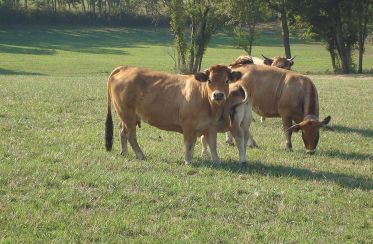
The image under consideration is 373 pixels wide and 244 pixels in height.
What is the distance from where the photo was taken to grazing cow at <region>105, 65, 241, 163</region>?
36.5 feet

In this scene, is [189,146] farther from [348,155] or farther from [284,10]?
[284,10]

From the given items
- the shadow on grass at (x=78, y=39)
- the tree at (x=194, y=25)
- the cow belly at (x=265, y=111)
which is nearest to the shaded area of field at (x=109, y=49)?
the shadow on grass at (x=78, y=39)

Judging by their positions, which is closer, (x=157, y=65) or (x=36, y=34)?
(x=157, y=65)

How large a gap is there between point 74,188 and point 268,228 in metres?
2.95

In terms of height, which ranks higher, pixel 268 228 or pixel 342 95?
pixel 268 228

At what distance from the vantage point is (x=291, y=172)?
1079 cm

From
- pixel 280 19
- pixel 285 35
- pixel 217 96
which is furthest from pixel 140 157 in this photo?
pixel 280 19

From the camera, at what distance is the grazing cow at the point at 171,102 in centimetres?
1112

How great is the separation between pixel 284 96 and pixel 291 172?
3985 millimetres

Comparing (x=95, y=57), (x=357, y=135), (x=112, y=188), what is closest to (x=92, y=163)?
(x=112, y=188)

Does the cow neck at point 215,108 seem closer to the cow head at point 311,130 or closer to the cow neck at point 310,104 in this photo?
the cow head at point 311,130

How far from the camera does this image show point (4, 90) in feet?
76.2

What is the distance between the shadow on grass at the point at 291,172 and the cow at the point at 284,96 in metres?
2.10

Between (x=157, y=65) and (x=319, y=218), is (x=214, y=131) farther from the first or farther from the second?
(x=157, y=65)
